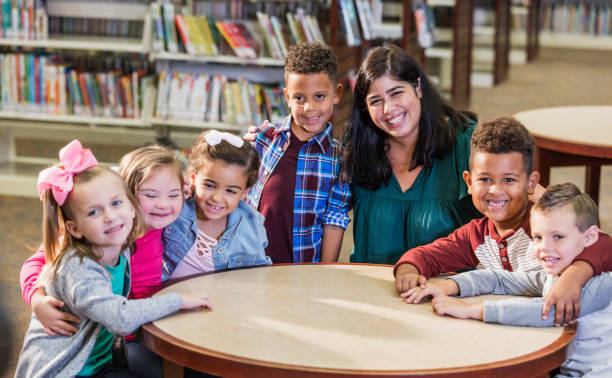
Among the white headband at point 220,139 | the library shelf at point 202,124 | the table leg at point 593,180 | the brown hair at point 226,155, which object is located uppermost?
the white headband at point 220,139

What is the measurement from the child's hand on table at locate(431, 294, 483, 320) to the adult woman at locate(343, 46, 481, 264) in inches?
27.3

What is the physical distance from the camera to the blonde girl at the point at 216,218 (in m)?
2.10

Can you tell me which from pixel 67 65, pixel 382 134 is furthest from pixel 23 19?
pixel 382 134

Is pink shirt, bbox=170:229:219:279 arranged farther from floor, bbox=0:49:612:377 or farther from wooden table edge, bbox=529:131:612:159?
wooden table edge, bbox=529:131:612:159

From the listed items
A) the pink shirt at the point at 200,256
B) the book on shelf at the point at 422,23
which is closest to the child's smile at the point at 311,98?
the pink shirt at the point at 200,256

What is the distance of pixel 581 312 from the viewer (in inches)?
68.6

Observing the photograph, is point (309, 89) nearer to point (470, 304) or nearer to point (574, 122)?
point (470, 304)

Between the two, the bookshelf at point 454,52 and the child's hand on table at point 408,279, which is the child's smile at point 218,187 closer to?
the child's hand on table at point 408,279

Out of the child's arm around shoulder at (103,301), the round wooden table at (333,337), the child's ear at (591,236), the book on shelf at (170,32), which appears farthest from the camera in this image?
the book on shelf at (170,32)

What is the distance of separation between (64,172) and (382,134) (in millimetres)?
1060

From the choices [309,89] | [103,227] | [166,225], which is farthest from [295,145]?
[103,227]

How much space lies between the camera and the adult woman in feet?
7.86

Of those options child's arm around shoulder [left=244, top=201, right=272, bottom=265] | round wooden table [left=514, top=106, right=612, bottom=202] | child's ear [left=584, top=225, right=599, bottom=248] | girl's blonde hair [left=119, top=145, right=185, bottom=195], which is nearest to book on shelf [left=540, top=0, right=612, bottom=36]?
round wooden table [left=514, top=106, right=612, bottom=202]

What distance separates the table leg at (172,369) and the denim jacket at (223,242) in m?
0.44
